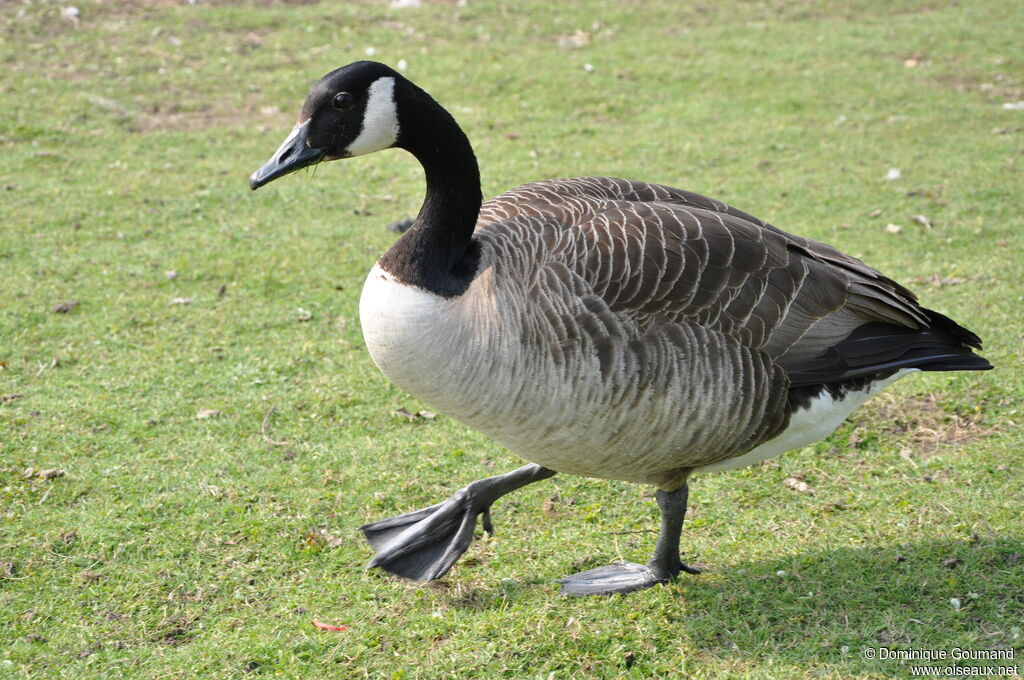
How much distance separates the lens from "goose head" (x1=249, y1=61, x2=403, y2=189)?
3508 millimetres

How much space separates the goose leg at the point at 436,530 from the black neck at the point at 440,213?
108 cm

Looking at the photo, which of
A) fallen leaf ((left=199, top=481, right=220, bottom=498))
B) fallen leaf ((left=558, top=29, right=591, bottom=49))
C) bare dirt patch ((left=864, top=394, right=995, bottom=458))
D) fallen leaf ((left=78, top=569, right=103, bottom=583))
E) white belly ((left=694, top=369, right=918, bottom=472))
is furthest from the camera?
fallen leaf ((left=558, top=29, right=591, bottom=49))

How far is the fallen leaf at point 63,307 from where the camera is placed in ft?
20.1

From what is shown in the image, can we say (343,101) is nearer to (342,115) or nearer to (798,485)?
(342,115)

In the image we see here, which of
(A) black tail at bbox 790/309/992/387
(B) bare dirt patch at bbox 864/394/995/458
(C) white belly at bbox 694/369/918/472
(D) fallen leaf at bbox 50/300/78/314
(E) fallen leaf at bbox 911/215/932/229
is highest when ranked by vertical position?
(A) black tail at bbox 790/309/992/387

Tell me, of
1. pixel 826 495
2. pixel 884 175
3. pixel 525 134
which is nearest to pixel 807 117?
pixel 884 175

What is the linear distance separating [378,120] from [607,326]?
117 cm

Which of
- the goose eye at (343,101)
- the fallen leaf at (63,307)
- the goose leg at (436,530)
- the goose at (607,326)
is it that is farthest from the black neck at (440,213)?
the fallen leaf at (63,307)

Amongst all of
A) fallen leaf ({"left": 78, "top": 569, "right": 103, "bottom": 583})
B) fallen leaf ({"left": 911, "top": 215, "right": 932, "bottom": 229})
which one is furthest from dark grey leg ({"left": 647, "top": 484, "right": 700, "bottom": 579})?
fallen leaf ({"left": 911, "top": 215, "right": 932, "bottom": 229})

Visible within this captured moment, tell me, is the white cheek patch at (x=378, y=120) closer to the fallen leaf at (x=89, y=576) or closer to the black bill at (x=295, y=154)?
the black bill at (x=295, y=154)

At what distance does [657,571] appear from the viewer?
3904 mm

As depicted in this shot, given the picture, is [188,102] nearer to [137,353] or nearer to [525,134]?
[525,134]

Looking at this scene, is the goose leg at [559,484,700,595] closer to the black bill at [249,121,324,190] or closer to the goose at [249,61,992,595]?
the goose at [249,61,992,595]

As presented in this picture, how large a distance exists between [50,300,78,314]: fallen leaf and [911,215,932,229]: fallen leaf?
6.17 metres
